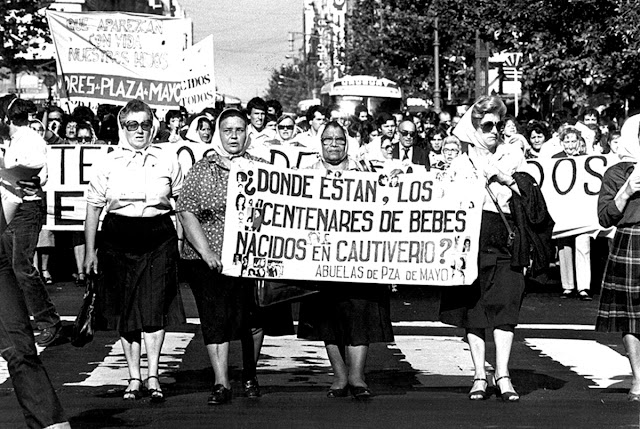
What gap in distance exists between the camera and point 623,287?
941 cm

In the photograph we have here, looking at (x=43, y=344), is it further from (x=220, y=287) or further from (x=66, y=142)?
(x=66, y=142)

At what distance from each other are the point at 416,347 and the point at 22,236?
3259 mm

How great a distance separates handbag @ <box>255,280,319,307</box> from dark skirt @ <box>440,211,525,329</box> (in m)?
0.93

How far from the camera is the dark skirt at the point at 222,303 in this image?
30.5 feet

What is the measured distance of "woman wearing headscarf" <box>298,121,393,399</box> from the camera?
945 centimetres

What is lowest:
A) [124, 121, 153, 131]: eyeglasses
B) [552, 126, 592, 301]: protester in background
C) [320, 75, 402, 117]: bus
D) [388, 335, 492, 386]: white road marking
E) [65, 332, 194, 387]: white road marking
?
[65, 332, 194, 387]: white road marking

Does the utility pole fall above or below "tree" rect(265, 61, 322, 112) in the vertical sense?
below

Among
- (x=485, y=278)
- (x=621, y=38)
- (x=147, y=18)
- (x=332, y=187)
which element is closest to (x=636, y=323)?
(x=485, y=278)

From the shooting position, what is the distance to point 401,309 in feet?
48.9

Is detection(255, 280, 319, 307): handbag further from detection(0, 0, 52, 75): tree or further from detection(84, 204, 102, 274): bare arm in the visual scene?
detection(0, 0, 52, 75): tree

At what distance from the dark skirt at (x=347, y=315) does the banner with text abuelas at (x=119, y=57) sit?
456 inches

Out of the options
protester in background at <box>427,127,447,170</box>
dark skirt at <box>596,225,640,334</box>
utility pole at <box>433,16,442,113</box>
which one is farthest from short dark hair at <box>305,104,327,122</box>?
utility pole at <box>433,16,442,113</box>

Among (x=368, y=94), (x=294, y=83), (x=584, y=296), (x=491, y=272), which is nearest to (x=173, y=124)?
(x=584, y=296)

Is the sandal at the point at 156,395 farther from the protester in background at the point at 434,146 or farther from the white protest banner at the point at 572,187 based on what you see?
the white protest banner at the point at 572,187
